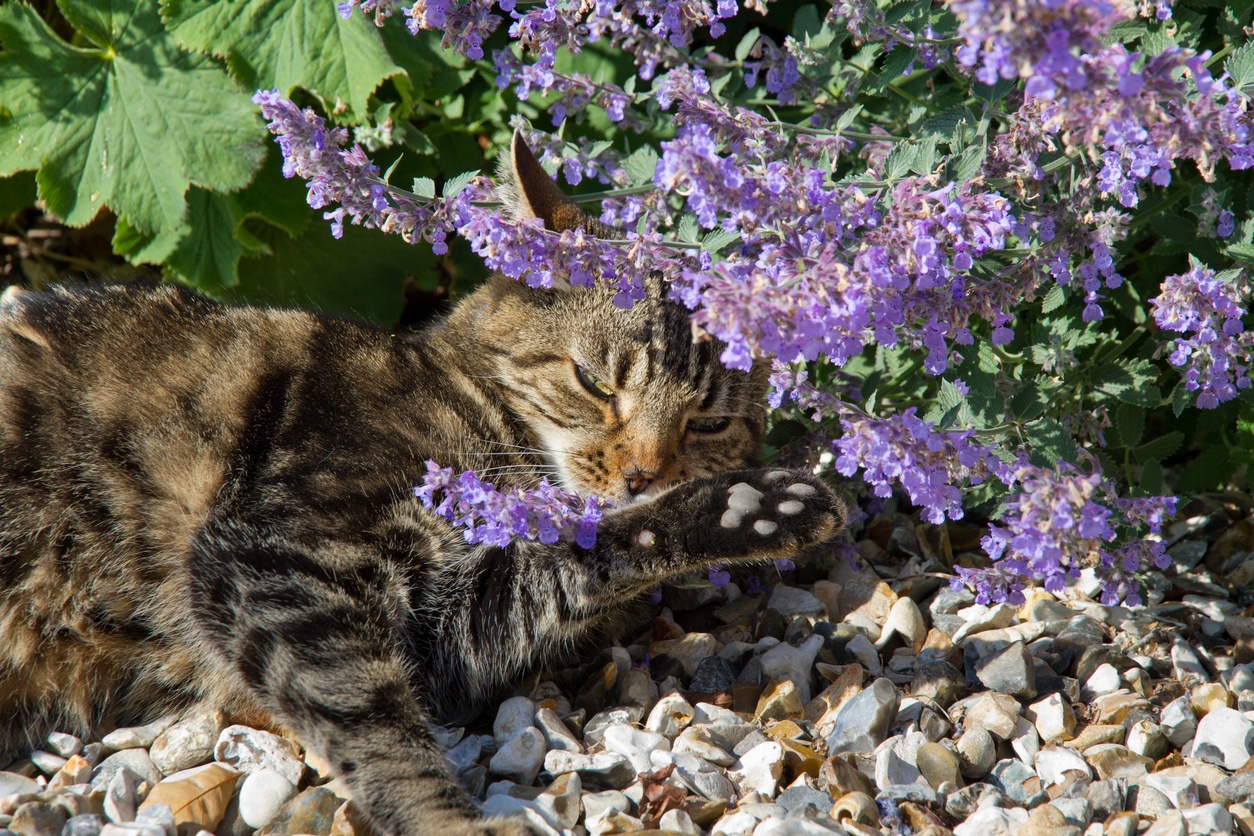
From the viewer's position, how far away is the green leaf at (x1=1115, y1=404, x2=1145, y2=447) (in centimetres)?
209

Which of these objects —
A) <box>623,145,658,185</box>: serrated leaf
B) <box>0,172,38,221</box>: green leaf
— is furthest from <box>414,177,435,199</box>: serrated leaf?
<box>0,172,38,221</box>: green leaf

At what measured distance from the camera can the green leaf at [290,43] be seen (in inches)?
101

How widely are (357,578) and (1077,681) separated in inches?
53.0

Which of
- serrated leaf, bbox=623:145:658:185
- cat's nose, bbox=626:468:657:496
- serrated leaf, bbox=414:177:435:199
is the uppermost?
serrated leaf, bbox=623:145:658:185

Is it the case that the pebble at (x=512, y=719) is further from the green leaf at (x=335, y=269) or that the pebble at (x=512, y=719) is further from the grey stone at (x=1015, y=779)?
the green leaf at (x=335, y=269)

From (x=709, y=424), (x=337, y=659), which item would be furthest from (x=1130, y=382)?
(x=337, y=659)

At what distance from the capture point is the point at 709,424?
94.2 inches

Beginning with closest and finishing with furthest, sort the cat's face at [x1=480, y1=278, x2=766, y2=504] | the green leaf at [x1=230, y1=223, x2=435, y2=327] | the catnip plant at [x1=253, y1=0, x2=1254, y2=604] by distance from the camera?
the catnip plant at [x1=253, y1=0, x2=1254, y2=604] < the cat's face at [x1=480, y1=278, x2=766, y2=504] < the green leaf at [x1=230, y1=223, x2=435, y2=327]

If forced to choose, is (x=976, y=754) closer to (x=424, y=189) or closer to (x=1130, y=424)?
(x=1130, y=424)

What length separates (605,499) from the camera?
2.20 m

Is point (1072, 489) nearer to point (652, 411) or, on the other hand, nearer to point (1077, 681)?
point (1077, 681)

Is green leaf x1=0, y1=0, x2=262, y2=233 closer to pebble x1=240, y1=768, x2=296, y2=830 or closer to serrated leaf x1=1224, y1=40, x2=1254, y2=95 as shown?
pebble x1=240, y1=768, x2=296, y2=830

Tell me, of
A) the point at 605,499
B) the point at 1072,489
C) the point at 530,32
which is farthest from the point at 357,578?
the point at 1072,489

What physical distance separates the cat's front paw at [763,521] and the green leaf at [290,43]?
4.45 feet
